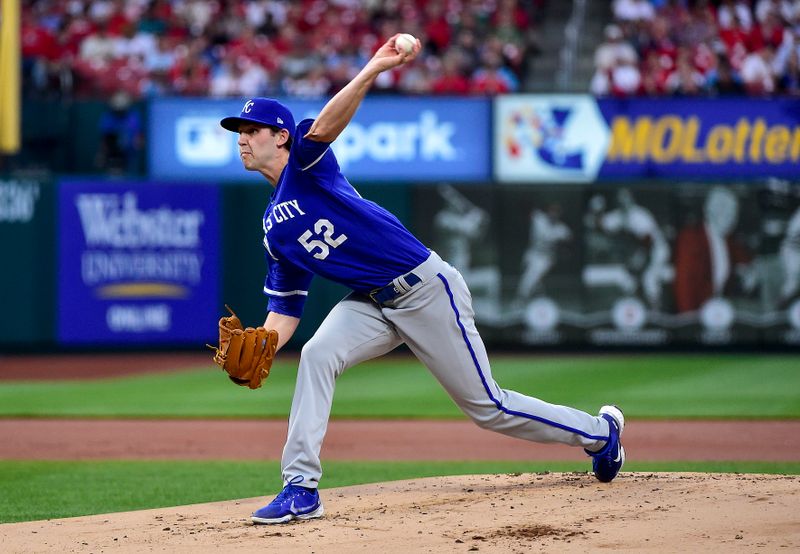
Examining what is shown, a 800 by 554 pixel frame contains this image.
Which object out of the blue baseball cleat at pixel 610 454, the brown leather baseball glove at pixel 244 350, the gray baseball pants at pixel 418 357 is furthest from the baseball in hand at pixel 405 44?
the blue baseball cleat at pixel 610 454

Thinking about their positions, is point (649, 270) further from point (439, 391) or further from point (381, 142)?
point (439, 391)

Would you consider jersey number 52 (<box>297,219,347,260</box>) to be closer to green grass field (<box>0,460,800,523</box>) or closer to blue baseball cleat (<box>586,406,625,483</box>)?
green grass field (<box>0,460,800,523</box>)

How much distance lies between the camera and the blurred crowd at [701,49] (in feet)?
56.3

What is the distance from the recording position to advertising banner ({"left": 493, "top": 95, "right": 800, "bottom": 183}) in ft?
54.6

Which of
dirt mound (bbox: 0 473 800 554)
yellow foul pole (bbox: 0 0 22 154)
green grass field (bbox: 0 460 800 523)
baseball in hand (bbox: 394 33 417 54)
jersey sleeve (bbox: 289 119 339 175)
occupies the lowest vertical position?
green grass field (bbox: 0 460 800 523)

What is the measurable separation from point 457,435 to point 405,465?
1722mm

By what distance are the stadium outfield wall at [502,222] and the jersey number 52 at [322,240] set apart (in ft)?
34.5

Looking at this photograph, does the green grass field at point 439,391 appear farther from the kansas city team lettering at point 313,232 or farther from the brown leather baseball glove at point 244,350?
the kansas city team lettering at point 313,232

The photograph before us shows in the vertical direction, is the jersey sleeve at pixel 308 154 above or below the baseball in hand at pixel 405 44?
below

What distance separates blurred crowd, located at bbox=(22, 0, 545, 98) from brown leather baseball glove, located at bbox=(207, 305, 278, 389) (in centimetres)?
1129

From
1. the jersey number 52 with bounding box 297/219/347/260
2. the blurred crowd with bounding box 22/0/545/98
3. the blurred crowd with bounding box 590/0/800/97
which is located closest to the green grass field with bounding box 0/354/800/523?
the jersey number 52 with bounding box 297/219/347/260

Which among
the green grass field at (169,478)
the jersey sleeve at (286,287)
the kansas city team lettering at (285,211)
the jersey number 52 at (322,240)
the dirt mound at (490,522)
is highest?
the kansas city team lettering at (285,211)

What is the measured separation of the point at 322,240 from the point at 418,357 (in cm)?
71

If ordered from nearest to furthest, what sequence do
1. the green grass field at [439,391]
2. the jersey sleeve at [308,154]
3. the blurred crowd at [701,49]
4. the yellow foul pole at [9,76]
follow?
the jersey sleeve at [308,154] → the green grass field at [439,391] → the yellow foul pole at [9,76] → the blurred crowd at [701,49]
